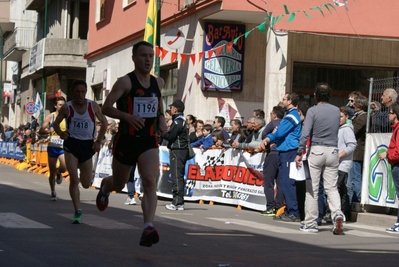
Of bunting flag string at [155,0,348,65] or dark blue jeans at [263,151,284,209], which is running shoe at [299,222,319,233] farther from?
bunting flag string at [155,0,348,65]

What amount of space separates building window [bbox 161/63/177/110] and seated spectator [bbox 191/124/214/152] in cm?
734

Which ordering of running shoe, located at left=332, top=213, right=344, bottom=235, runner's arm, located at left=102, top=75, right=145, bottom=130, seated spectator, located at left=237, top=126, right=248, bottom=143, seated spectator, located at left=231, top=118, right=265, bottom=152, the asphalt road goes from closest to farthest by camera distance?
the asphalt road
runner's arm, located at left=102, top=75, right=145, bottom=130
running shoe, located at left=332, top=213, right=344, bottom=235
seated spectator, located at left=231, top=118, right=265, bottom=152
seated spectator, located at left=237, top=126, right=248, bottom=143

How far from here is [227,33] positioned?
24.8m

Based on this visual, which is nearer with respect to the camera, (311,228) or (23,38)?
(311,228)

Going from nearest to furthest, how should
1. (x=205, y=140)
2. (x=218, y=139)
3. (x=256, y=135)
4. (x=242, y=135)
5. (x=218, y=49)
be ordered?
(x=256, y=135) → (x=242, y=135) → (x=218, y=139) → (x=205, y=140) → (x=218, y=49)

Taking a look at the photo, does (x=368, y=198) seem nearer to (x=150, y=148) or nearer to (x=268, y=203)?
(x=268, y=203)

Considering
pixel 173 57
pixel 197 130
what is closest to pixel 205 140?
pixel 197 130

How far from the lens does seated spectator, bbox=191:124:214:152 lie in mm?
19922

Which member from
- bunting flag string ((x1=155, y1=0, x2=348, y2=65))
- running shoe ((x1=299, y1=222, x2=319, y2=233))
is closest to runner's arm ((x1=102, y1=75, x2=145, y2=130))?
running shoe ((x1=299, y1=222, x2=319, y2=233))

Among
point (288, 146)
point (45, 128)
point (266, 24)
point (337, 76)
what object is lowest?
point (288, 146)

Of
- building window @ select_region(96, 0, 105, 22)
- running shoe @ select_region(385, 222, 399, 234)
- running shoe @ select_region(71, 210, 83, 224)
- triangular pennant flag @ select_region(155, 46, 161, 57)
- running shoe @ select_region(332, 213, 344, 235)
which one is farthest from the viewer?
building window @ select_region(96, 0, 105, 22)

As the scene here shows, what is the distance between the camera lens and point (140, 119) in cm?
938

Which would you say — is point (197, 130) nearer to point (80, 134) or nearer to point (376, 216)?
point (376, 216)

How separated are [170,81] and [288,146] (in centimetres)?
1321
